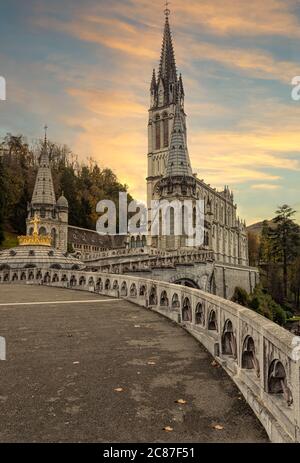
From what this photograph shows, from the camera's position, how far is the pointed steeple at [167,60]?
97.3 m

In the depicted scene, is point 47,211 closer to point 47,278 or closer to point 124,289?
point 47,278

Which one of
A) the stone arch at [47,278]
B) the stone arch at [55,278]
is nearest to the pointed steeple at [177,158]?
the stone arch at [47,278]

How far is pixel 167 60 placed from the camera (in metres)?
98.8

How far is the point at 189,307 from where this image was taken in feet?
32.6

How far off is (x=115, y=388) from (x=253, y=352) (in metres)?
2.09

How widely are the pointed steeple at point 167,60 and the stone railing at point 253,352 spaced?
95.3 metres

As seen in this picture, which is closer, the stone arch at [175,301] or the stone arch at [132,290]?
the stone arch at [175,301]

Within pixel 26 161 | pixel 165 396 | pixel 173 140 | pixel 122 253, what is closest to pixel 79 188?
pixel 26 161

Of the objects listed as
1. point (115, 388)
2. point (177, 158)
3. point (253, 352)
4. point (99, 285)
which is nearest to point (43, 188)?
point (177, 158)

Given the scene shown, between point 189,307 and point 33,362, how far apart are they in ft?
14.3

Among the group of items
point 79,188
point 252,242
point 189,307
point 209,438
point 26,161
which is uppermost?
point 26,161

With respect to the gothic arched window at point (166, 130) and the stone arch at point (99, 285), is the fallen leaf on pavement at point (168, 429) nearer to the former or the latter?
the stone arch at point (99, 285)

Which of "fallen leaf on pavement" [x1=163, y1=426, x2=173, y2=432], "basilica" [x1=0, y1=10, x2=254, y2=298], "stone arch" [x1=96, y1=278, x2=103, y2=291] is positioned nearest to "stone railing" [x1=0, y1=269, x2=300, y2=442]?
"fallen leaf on pavement" [x1=163, y1=426, x2=173, y2=432]

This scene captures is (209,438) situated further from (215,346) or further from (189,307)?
(189,307)
